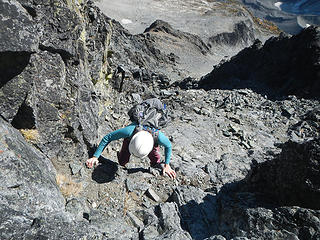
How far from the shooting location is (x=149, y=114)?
563 centimetres

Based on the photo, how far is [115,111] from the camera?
10.3 m

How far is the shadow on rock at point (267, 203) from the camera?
3746 millimetres

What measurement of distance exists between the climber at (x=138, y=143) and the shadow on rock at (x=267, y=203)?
127cm

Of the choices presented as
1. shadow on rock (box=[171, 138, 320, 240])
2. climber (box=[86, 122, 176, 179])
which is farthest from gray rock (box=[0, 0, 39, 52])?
shadow on rock (box=[171, 138, 320, 240])

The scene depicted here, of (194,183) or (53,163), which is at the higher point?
(53,163)

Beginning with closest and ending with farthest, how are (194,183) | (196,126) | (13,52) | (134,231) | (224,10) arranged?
(13,52), (134,231), (194,183), (196,126), (224,10)

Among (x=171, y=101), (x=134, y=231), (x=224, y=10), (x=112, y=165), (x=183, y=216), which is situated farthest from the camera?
(x=224, y=10)

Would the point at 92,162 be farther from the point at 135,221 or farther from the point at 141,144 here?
the point at 135,221

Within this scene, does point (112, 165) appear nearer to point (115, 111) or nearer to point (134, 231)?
point (134, 231)

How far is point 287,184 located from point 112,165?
160 inches

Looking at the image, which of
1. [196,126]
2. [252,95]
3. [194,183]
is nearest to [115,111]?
[196,126]

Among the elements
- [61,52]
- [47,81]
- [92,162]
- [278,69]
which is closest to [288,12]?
[278,69]

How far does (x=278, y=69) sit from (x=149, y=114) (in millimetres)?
22284

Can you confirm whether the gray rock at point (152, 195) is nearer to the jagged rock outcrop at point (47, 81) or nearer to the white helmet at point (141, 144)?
the white helmet at point (141, 144)
